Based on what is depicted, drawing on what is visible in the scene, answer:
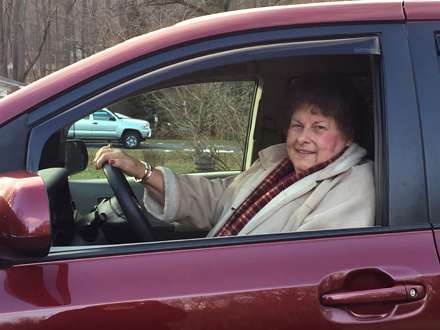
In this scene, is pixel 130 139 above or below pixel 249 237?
above

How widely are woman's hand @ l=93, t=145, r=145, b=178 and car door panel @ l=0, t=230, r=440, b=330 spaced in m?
0.78

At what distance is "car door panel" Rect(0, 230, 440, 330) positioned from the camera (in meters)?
1.25

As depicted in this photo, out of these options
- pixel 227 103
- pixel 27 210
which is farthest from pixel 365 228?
pixel 227 103

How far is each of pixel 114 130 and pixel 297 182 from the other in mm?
849

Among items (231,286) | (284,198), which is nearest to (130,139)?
(284,198)

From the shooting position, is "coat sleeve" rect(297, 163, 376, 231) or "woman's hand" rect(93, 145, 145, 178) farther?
"woman's hand" rect(93, 145, 145, 178)

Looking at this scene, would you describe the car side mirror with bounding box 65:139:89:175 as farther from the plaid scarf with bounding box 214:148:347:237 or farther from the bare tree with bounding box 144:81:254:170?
the plaid scarf with bounding box 214:148:347:237

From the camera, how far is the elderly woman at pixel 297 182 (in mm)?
1719

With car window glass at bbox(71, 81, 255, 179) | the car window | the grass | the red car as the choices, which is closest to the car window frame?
the red car

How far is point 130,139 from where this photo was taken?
2.36m

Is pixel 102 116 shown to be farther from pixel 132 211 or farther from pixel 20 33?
pixel 20 33

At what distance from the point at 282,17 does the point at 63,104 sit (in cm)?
65

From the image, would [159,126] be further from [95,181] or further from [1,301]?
[1,301]

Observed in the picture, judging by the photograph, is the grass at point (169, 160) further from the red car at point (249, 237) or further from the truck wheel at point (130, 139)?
the red car at point (249, 237)
